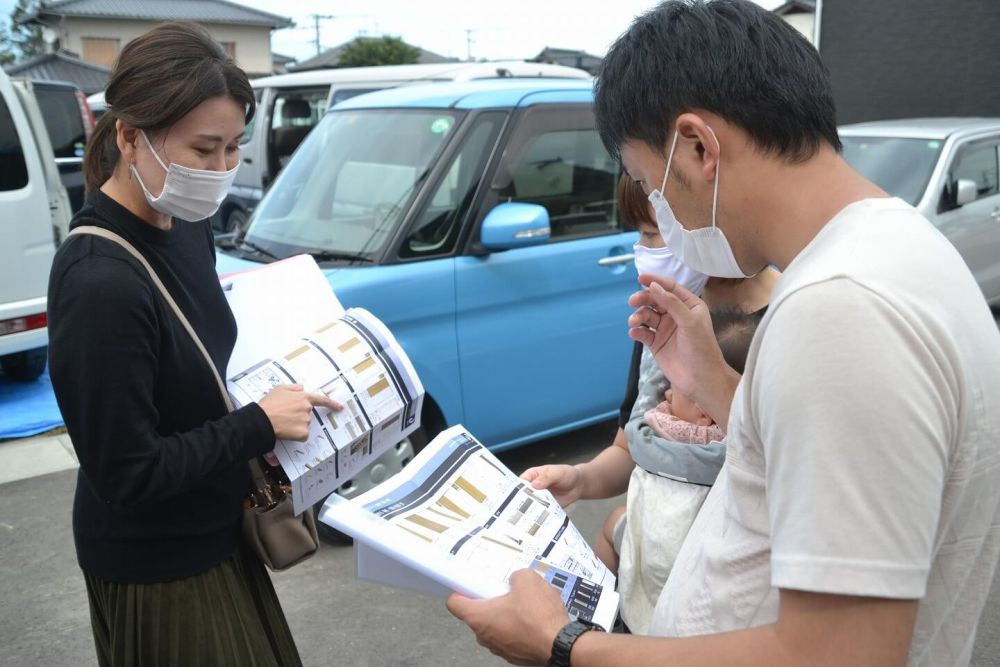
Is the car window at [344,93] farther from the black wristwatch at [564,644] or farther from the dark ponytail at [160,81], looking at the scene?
the black wristwatch at [564,644]

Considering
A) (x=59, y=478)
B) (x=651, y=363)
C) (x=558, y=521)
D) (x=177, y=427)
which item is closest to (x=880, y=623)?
(x=558, y=521)

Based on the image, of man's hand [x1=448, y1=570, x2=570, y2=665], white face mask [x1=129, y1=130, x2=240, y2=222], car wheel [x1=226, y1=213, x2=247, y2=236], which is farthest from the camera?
car wheel [x1=226, y1=213, x2=247, y2=236]

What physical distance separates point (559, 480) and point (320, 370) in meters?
0.57

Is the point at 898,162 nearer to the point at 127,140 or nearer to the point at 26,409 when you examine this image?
the point at 127,140

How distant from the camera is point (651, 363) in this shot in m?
1.93

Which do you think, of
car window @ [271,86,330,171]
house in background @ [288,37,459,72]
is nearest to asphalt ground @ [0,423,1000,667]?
car window @ [271,86,330,171]

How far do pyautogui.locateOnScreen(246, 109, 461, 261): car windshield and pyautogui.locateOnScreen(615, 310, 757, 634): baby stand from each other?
2.18 m

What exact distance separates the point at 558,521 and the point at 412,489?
10.8 inches

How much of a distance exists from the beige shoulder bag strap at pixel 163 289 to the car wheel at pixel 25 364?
5.19 m

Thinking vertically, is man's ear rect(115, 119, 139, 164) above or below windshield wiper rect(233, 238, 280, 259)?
above

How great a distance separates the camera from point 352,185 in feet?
13.6

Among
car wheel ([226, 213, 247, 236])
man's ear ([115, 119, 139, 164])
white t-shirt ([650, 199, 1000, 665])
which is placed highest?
man's ear ([115, 119, 139, 164])

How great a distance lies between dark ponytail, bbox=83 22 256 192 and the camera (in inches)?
67.1

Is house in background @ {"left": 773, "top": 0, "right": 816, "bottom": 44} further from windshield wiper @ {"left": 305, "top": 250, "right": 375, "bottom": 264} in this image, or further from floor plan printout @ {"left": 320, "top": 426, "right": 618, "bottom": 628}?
floor plan printout @ {"left": 320, "top": 426, "right": 618, "bottom": 628}
